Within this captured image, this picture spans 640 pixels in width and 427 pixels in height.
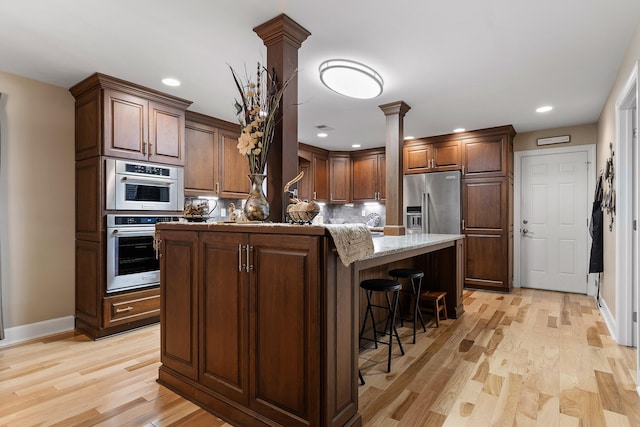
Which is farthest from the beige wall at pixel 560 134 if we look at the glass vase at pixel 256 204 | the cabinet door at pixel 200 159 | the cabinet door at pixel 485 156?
the glass vase at pixel 256 204

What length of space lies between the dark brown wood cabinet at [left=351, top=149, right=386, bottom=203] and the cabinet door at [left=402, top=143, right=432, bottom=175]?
579mm

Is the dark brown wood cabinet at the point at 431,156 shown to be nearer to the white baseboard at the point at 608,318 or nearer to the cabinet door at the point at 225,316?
the white baseboard at the point at 608,318

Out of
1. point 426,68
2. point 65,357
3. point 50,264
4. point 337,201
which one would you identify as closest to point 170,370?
point 65,357

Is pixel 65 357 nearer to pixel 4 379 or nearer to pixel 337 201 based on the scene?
pixel 4 379

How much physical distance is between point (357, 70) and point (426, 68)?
685 millimetres

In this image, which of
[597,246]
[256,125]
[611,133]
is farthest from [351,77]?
[597,246]

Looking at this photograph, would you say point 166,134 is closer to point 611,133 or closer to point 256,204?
point 256,204

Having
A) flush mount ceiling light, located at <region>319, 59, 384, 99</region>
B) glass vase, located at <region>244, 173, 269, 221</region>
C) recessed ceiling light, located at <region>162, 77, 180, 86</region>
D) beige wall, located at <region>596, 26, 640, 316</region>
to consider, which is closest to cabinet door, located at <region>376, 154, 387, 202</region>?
beige wall, located at <region>596, 26, 640, 316</region>

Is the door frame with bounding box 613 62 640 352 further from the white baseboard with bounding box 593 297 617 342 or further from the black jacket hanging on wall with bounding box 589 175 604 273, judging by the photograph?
the black jacket hanging on wall with bounding box 589 175 604 273

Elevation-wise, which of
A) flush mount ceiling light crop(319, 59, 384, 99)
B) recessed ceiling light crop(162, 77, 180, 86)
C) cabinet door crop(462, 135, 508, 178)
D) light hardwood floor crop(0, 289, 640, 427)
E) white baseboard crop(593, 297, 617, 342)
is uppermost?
recessed ceiling light crop(162, 77, 180, 86)

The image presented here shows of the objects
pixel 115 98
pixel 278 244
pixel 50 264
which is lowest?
pixel 50 264

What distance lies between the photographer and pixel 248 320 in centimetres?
173

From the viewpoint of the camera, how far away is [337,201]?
6.65m

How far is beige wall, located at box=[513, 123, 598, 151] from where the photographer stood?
15.7 ft
